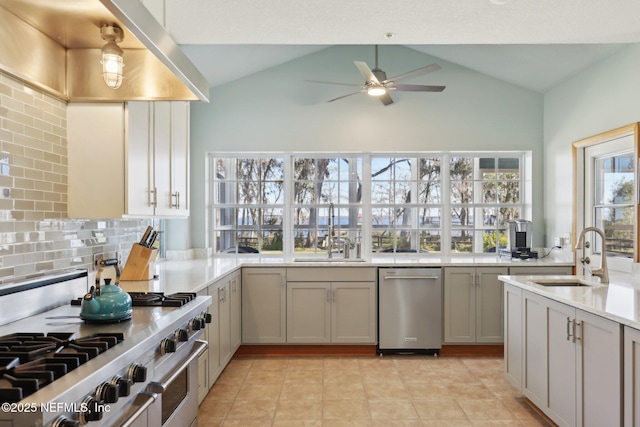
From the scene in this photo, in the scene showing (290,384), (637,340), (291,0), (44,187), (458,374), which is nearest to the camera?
(637,340)

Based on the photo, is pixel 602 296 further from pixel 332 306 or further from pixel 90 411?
pixel 90 411

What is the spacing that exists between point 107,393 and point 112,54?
1.23 metres

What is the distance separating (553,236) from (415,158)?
1.63 m

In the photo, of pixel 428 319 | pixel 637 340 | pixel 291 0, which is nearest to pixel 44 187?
pixel 291 0

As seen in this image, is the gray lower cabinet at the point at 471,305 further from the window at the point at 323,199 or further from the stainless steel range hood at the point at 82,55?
the stainless steel range hood at the point at 82,55

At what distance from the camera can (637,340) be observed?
180cm

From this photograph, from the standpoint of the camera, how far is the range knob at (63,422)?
3.29 feet

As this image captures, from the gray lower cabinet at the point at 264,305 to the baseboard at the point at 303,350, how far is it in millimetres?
95

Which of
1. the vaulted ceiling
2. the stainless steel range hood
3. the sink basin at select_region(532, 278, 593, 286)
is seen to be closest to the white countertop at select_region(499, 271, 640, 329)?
the sink basin at select_region(532, 278, 593, 286)

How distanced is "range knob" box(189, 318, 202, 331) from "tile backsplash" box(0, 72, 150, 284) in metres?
0.77

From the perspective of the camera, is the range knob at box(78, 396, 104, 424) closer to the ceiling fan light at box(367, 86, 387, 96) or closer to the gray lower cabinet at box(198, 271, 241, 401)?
the gray lower cabinet at box(198, 271, 241, 401)

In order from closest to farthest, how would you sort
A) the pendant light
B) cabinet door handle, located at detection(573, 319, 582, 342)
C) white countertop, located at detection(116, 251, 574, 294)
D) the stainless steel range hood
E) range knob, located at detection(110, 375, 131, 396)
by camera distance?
range knob, located at detection(110, 375, 131, 396) < the stainless steel range hood < the pendant light < cabinet door handle, located at detection(573, 319, 582, 342) < white countertop, located at detection(116, 251, 574, 294)

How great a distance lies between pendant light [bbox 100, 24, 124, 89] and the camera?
1637 mm

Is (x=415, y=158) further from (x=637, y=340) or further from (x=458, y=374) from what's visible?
(x=637, y=340)
